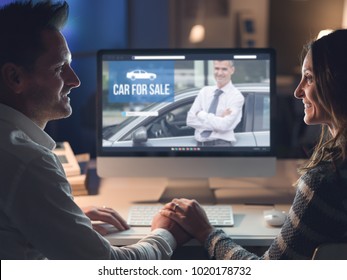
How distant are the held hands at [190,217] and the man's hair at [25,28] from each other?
24.0 inches

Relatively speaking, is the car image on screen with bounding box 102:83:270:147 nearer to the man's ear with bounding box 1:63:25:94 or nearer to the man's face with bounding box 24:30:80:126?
the man's face with bounding box 24:30:80:126

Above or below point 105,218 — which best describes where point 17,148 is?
above

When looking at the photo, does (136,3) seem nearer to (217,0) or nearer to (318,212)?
(217,0)

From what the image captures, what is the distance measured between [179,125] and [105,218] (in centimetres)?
47

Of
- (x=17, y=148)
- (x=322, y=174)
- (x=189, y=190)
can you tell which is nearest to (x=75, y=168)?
(x=189, y=190)

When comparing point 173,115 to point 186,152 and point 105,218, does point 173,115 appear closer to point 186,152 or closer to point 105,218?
point 186,152

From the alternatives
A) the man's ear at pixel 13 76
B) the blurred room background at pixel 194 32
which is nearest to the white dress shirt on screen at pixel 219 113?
the blurred room background at pixel 194 32

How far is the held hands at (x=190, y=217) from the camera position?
1777 mm

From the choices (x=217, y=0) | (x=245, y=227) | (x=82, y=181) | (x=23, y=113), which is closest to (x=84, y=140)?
(x=82, y=181)

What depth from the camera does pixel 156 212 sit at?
1.97 m

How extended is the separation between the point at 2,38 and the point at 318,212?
84 cm

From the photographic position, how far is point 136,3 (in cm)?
366

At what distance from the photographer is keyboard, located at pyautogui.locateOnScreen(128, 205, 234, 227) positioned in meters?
1.89

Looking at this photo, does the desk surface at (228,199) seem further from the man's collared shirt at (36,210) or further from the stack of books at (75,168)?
the man's collared shirt at (36,210)
